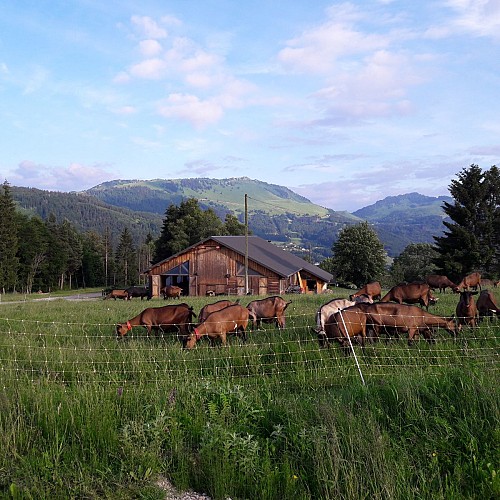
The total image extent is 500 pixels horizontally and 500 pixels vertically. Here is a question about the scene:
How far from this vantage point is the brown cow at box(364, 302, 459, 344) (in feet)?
36.9

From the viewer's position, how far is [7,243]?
69.2 metres

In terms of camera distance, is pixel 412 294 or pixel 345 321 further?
pixel 412 294

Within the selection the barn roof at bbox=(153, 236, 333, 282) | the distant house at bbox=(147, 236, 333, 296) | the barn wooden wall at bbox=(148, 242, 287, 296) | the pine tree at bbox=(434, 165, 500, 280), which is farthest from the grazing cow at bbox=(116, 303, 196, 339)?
the pine tree at bbox=(434, 165, 500, 280)

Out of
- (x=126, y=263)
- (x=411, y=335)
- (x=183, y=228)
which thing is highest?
(x=183, y=228)

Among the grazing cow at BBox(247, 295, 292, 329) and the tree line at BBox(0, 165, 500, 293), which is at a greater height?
the tree line at BBox(0, 165, 500, 293)

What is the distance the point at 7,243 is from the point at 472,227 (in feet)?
212

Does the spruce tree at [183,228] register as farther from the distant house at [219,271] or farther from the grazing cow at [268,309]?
the grazing cow at [268,309]

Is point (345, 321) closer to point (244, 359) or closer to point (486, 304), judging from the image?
point (244, 359)

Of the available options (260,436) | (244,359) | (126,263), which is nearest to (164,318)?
(244,359)

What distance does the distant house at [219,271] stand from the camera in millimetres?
47938

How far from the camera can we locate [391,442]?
5.32m

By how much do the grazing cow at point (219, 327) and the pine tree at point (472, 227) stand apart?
42958 millimetres

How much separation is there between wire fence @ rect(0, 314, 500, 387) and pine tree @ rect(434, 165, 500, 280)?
4268cm

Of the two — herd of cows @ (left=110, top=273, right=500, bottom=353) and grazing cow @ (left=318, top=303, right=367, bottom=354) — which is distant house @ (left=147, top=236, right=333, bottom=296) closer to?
herd of cows @ (left=110, top=273, right=500, bottom=353)
